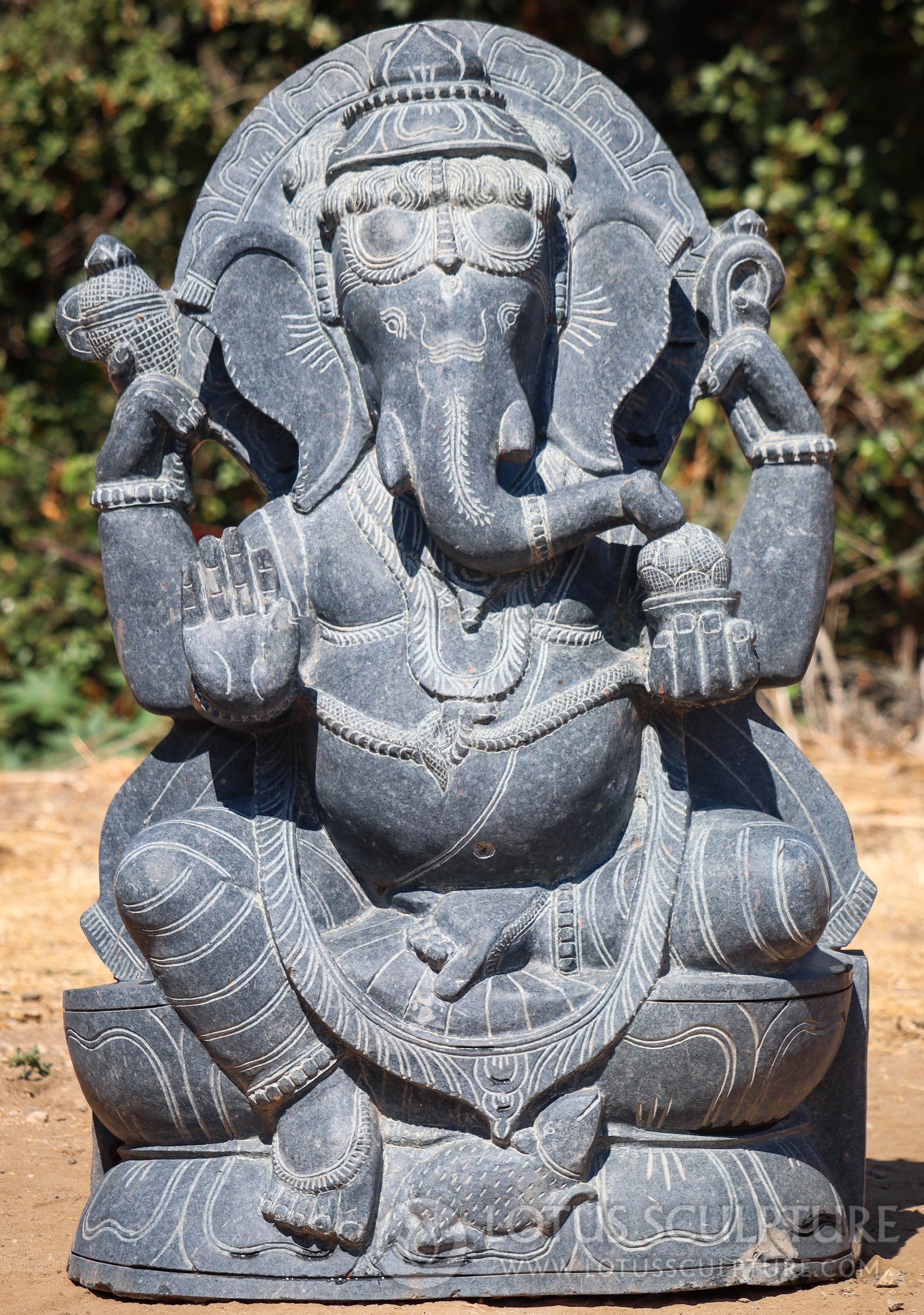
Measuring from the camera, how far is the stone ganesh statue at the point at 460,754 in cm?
319

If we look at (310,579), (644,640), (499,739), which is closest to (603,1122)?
(499,739)

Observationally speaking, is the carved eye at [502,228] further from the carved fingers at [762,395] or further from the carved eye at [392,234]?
the carved fingers at [762,395]

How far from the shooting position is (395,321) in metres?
3.36

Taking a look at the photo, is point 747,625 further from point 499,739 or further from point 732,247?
point 732,247

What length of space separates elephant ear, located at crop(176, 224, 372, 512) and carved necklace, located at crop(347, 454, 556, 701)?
0.81 ft

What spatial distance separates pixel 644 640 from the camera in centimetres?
354

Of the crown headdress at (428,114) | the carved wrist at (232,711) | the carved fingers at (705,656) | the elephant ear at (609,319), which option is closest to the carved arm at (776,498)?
the elephant ear at (609,319)

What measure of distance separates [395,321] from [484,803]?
1.02 meters

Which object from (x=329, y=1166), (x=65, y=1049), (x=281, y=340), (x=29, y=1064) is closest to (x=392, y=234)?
(x=281, y=340)

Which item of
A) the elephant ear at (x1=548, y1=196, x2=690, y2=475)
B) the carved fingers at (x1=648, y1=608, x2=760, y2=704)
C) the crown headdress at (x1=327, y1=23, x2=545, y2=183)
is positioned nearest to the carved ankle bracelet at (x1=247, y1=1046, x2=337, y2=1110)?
the carved fingers at (x1=648, y1=608, x2=760, y2=704)

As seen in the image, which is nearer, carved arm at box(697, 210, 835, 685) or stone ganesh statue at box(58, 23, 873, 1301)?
stone ganesh statue at box(58, 23, 873, 1301)

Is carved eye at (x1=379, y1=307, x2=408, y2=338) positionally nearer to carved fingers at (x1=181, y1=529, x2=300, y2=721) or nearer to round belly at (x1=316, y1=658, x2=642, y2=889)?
carved fingers at (x1=181, y1=529, x2=300, y2=721)

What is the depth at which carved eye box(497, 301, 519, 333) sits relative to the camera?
132 inches

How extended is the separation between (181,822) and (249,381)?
100cm
